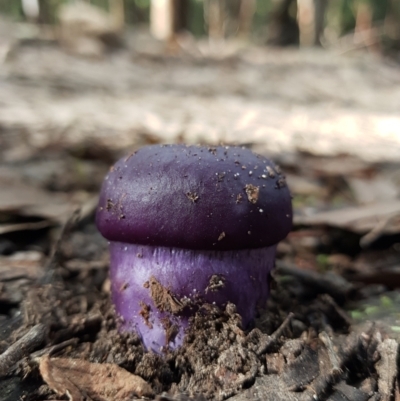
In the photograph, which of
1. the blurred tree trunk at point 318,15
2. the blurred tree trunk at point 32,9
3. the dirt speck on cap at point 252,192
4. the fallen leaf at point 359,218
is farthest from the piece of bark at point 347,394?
the blurred tree trunk at point 32,9

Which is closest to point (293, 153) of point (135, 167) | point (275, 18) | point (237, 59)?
point (135, 167)

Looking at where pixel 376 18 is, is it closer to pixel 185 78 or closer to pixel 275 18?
pixel 275 18

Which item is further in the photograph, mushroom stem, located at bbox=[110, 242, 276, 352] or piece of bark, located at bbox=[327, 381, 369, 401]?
mushroom stem, located at bbox=[110, 242, 276, 352]

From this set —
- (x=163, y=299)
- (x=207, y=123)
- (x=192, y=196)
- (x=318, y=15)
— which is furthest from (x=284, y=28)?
(x=163, y=299)

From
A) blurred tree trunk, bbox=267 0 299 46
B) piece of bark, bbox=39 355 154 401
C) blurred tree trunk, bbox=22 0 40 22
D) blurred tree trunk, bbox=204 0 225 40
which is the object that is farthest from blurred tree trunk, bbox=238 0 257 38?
piece of bark, bbox=39 355 154 401

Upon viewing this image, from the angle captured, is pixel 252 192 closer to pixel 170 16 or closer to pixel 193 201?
pixel 193 201

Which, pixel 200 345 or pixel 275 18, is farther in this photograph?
pixel 275 18

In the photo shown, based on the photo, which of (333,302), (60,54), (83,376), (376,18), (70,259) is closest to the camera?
(83,376)

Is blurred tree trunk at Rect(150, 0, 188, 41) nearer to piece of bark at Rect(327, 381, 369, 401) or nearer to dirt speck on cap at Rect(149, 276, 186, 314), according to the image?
dirt speck on cap at Rect(149, 276, 186, 314)
